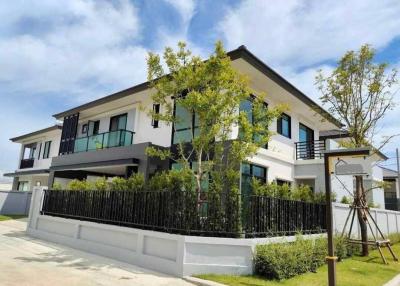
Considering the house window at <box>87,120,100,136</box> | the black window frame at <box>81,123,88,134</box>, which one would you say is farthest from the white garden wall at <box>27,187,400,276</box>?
the black window frame at <box>81,123,88,134</box>

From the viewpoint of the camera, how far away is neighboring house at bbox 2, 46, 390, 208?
1424cm

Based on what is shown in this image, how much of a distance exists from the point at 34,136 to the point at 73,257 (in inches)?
920

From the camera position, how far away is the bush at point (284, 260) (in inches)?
324

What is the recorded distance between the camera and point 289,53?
1077 cm

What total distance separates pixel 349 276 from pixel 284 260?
6.61 feet

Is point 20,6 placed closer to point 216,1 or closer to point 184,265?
point 216,1

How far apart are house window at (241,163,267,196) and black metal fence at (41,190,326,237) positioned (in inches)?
84.3

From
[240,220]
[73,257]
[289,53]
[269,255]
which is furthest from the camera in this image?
[289,53]

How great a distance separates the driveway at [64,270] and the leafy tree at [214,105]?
2.97 meters

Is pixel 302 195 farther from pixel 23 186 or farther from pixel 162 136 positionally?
pixel 23 186

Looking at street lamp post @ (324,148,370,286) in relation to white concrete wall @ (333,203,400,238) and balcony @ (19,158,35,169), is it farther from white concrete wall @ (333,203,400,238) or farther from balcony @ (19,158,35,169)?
balcony @ (19,158,35,169)

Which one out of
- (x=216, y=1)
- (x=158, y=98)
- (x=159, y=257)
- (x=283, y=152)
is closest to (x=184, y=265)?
(x=159, y=257)

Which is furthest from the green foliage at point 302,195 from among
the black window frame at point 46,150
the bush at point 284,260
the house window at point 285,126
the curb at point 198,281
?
the black window frame at point 46,150

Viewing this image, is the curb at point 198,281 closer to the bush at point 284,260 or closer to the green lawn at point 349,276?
the green lawn at point 349,276
